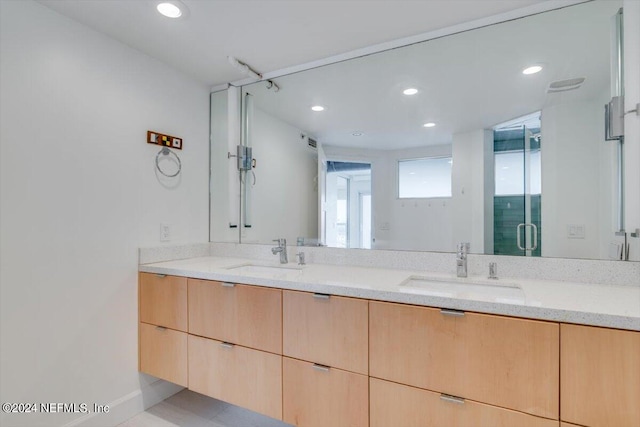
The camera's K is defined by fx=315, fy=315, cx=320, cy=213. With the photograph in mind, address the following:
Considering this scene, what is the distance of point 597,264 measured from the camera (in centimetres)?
145

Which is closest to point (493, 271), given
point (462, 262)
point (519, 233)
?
point (462, 262)

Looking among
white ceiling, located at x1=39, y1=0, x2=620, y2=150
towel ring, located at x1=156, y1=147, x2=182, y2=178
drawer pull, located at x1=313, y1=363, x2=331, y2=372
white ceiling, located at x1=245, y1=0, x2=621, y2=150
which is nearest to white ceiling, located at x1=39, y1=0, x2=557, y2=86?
white ceiling, located at x1=39, y1=0, x2=620, y2=150

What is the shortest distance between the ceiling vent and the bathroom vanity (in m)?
0.94

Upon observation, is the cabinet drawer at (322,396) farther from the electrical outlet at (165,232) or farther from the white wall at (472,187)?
the electrical outlet at (165,232)

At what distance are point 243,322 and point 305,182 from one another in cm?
109

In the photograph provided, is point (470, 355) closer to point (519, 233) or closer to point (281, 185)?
point (519, 233)

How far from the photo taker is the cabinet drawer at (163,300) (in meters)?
1.84

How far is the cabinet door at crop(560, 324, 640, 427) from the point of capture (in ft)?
3.13

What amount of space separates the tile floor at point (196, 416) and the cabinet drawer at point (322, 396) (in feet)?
1.85

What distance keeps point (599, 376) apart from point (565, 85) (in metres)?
1.29

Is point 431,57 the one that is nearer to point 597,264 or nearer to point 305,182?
point 305,182

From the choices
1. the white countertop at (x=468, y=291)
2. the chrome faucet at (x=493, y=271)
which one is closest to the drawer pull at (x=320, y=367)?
the white countertop at (x=468, y=291)

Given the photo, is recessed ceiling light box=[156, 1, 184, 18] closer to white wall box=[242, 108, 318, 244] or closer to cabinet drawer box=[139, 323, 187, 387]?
white wall box=[242, 108, 318, 244]

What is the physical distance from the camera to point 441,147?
1848mm
